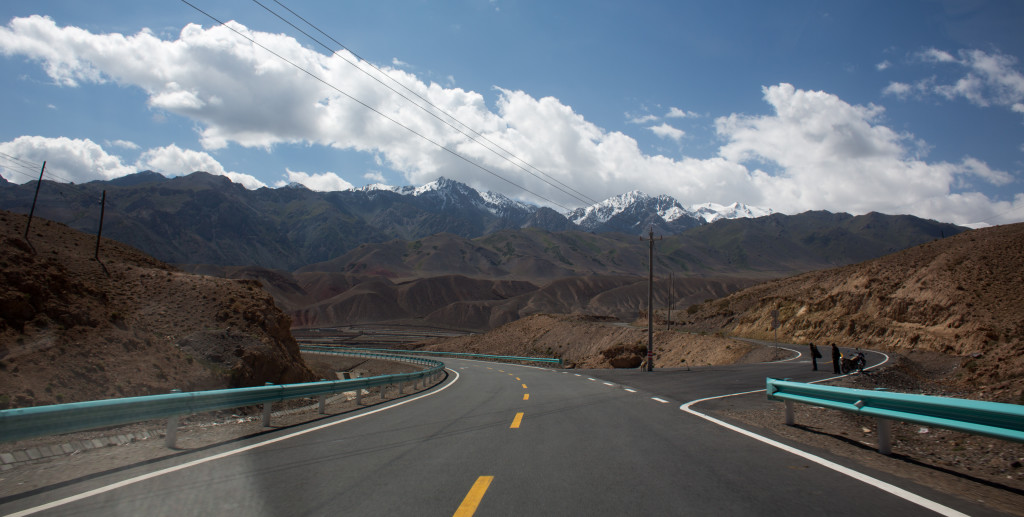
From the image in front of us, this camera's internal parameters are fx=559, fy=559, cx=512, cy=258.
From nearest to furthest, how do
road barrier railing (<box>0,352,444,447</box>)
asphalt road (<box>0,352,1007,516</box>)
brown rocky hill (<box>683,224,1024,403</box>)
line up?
1. asphalt road (<box>0,352,1007,516</box>)
2. road barrier railing (<box>0,352,444,447</box>)
3. brown rocky hill (<box>683,224,1024,403</box>)

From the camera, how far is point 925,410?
22.2 ft

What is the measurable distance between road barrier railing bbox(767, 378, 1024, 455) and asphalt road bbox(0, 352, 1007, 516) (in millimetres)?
1060

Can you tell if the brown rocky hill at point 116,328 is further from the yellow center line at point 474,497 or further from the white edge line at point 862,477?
the white edge line at point 862,477

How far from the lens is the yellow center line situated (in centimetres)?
476

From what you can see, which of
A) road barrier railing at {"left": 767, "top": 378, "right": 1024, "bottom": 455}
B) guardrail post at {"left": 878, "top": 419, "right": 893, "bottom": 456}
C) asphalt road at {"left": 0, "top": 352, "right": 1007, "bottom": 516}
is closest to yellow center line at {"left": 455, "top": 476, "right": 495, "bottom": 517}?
asphalt road at {"left": 0, "top": 352, "right": 1007, "bottom": 516}

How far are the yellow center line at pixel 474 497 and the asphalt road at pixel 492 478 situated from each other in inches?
0.4

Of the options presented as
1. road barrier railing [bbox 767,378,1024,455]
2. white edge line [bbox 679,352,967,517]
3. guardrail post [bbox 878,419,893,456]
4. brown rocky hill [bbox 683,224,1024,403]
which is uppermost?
brown rocky hill [bbox 683,224,1024,403]

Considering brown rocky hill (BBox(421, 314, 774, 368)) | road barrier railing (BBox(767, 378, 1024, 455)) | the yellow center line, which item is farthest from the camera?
brown rocky hill (BBox(421, 314, 774, 368))

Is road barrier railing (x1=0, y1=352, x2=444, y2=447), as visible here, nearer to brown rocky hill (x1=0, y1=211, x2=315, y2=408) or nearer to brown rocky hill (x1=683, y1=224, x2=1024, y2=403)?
brown rocky hill (x1=0, y1=211, x2=315, y2=408)

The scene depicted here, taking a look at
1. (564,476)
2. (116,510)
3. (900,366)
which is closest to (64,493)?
(116,510)

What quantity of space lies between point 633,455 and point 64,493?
20.3ft

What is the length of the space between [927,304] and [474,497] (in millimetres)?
50140

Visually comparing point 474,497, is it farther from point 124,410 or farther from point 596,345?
point 596,345

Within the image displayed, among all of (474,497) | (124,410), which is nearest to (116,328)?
(124,410)
